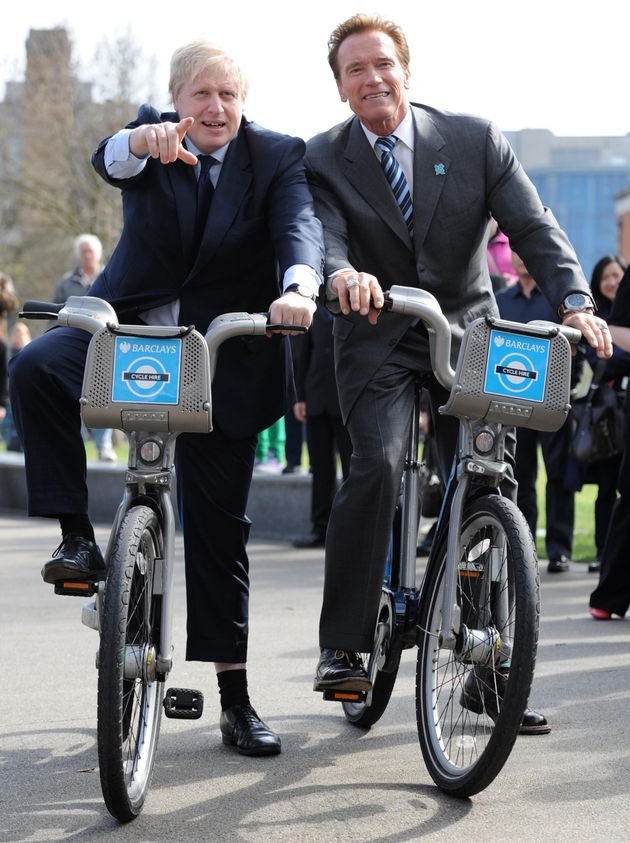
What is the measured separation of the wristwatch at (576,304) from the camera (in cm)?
411

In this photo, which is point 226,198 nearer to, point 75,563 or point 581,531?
point 75,563

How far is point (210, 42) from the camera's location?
422 centimetres

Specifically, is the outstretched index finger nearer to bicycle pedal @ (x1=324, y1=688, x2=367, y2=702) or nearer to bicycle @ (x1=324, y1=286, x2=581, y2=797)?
bicycle @ (x1=324, y1=286, x2=581, y2=797)

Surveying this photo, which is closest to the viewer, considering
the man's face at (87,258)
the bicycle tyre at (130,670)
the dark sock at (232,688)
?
the bicycle tyre at (130,670)

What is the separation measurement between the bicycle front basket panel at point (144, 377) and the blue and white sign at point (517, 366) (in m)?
0.79

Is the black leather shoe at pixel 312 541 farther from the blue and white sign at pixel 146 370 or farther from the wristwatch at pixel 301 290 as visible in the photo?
the blue and white sign at pixel 146 370

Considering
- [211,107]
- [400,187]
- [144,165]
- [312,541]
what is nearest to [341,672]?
[400,187]

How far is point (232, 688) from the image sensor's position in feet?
15.1

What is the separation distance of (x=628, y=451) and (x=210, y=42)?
3.62 metres

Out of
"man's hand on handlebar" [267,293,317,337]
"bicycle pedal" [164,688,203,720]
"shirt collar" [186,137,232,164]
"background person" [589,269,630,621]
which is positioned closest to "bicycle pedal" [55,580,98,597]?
"bicycle pedal" [164,688,203,720]

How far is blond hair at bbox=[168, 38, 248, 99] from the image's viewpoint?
13.7 ft

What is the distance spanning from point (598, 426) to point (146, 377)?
18.9 ft

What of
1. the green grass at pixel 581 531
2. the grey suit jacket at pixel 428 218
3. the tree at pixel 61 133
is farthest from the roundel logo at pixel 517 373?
the tree at pixel 61 133

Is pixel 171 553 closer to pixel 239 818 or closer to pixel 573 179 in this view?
pixel 239 818
